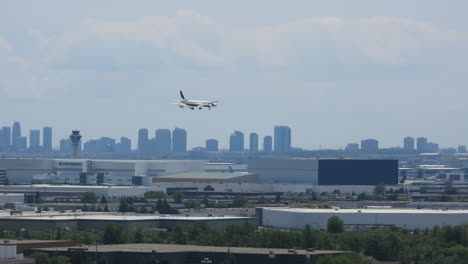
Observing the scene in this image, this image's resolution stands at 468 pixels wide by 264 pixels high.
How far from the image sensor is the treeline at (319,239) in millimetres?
68750

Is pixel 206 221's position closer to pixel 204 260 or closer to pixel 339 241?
pixel 339 241

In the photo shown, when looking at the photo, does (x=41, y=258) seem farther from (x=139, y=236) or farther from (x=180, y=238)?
(x=139, y=236)

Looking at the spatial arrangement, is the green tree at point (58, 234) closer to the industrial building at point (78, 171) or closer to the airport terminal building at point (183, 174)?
the airport terminal building at point (183, 174)

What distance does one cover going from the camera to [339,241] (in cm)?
7294

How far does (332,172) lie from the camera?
167 m

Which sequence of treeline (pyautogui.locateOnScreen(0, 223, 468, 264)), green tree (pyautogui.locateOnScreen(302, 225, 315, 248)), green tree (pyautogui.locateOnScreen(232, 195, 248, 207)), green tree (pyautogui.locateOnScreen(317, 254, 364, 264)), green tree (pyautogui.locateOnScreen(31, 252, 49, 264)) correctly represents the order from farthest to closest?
green tree (pyautogui.locateOnScreen(232, 195, 248, 207))
green tree (pyautogui.locateOnScreen(302, 225, 315, 248))
treeline (pyautogui.locateOnScreen(0, 223, 468, 264))
green tree (pyautogui.locateOnScreen(31, 252, 49, 264))
green tree (pyautogui.locateOnScreen(317, 254, 364, 264))

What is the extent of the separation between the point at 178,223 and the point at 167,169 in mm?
83548

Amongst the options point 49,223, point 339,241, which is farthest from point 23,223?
point 339,241

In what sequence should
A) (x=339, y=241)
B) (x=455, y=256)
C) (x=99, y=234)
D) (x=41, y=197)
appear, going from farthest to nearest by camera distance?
(x=41, y=197) < (x=99, y=234) < (x=339, y=241) < (x=455, y=256)

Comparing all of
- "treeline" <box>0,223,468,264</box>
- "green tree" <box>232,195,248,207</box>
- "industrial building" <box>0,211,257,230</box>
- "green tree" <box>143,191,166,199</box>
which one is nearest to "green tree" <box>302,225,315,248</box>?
"treeline" <box>0,223,468,264</box>

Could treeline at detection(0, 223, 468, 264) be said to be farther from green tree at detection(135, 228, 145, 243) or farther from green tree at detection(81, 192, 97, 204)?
green tree at detection(81, 192, 97, 204)

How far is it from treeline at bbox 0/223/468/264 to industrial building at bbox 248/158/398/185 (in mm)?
85271

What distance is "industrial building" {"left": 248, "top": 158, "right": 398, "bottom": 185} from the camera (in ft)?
547

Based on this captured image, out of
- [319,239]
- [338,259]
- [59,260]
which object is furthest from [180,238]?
[338,259]
